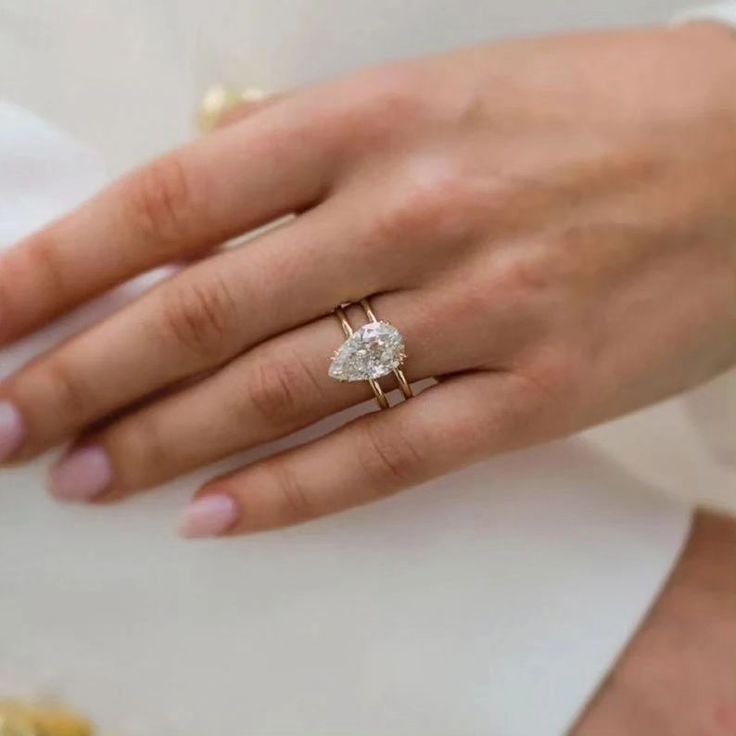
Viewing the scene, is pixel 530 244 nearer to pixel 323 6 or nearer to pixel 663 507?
pixel 663 507

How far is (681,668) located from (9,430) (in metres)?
0.38

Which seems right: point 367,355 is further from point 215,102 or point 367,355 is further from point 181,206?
point 215,102

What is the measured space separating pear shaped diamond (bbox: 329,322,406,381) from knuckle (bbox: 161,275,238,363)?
0.19ft

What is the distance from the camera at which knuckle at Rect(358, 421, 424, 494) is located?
1.69 ft

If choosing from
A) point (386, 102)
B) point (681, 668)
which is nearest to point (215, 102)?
point (386, 102)

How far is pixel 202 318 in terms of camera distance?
1.62ft

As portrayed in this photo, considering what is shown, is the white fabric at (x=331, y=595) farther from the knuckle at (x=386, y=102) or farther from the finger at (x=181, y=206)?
the knuckle at (x=386, y=102)

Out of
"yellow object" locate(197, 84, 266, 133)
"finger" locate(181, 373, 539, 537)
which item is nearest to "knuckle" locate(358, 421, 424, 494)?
"finger" locate(181, 373, 539, 537)

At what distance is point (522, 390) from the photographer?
53 centimetres

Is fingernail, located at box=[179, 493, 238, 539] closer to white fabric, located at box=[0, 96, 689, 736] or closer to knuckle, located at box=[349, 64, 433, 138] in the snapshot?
white fabric, located at box=[0, 96, 689, 736]

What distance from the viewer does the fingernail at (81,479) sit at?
0.48 metres

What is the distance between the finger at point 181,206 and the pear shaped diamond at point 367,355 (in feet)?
0.26

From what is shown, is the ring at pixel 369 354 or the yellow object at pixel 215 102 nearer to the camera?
the ring at pixel 369 354

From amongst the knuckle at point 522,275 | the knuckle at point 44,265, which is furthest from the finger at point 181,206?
the knuckle at point 522,275
